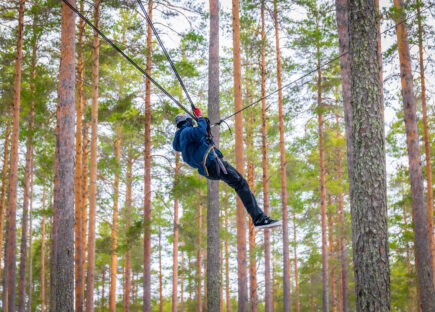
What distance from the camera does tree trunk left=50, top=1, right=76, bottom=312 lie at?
6352 millimetres

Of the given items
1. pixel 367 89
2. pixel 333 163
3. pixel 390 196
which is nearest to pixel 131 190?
pixel 333 163

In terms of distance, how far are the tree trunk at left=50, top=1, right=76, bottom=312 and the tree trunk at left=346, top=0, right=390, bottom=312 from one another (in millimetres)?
4504

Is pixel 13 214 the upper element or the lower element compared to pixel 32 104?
lower

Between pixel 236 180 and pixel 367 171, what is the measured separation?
1.63 meters

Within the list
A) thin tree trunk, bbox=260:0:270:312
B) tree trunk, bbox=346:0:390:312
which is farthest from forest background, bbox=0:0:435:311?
tree trunk, bbox=346:0:390:312

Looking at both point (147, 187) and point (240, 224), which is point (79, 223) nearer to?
point (147, 187)

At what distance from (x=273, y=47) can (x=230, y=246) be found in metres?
13.4

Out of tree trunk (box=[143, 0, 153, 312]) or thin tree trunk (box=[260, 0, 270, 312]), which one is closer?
tree trunk (box=[143, 0, 153, 312])

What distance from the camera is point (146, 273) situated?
11641 mm

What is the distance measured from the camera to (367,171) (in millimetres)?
4289

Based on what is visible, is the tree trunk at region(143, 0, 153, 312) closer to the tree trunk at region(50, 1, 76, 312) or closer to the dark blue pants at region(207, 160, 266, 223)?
the tree trunk at region(50, 1, 76, 312)

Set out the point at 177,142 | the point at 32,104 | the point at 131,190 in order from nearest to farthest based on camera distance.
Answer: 1. the point at 177,142
2. the point at 32,104
3. the point at 131,190

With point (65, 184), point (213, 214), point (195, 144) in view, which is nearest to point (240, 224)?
point (213, 214)

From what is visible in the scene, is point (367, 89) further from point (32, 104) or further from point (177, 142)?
point (32, 104)
